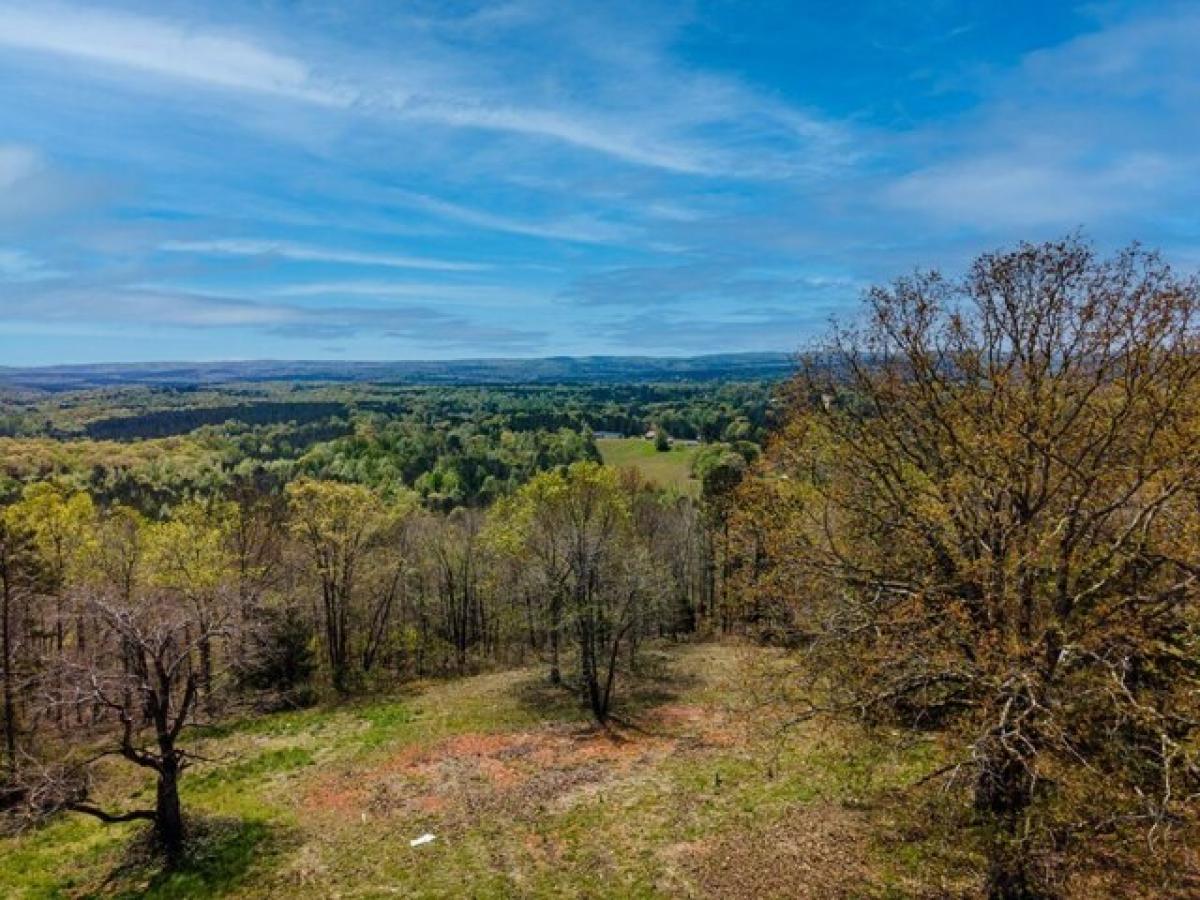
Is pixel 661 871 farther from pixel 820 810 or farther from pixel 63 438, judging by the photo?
pixel 63 438

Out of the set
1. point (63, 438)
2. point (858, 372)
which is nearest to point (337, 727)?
point (858, 372)

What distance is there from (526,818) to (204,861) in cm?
794

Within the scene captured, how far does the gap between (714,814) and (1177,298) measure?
50.0 ft

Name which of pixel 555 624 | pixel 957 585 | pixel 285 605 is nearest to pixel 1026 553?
pixel 957 585

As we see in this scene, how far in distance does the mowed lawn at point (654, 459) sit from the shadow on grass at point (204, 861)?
67418 mm

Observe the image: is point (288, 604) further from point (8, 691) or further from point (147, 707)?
point (147, 707)

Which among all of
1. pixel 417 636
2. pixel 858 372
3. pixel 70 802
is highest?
pixel 858 372

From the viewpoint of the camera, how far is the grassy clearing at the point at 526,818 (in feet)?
53.0

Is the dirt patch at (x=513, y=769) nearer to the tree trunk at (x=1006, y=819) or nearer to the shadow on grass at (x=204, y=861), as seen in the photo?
the shadow on grass at (x=204, y=861)

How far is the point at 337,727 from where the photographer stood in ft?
98.6

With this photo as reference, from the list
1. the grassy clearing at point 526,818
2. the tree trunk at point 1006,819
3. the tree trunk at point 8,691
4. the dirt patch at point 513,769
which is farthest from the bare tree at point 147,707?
the tree trunk at point 1006,819

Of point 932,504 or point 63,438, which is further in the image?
point 63,438

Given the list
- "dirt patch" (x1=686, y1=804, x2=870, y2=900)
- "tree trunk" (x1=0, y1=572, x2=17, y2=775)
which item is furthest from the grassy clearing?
"tree trunk" (x1=0, y1=572, x2=17, y2=775)

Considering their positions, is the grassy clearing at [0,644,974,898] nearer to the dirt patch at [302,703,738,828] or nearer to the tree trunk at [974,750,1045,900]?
the dirt patch at [302,703,738,828]
